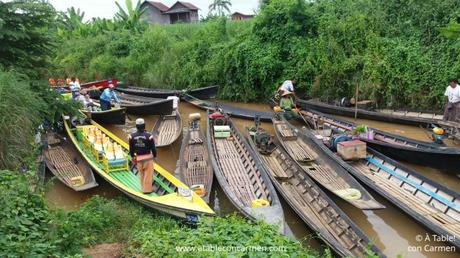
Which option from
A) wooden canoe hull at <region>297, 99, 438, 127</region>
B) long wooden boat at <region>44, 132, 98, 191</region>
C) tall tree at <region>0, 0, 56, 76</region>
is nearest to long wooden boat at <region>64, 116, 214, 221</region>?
long wooden boat at <region>44, 132, 98, 191</region>

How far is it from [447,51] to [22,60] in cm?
1327

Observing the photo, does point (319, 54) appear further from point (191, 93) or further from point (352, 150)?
point (352, 150)

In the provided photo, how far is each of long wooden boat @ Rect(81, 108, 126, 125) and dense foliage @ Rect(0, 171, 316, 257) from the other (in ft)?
26.7

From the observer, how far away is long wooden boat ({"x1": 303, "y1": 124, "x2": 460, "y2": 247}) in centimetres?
673

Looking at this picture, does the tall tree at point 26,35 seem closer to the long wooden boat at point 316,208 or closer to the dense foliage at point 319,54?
the dense foliage at point 319,54

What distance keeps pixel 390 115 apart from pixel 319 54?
4.63m

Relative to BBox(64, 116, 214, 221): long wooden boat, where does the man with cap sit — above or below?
above

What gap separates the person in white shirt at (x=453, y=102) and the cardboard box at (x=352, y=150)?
3767 mm

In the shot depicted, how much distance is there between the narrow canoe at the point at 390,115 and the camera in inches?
500

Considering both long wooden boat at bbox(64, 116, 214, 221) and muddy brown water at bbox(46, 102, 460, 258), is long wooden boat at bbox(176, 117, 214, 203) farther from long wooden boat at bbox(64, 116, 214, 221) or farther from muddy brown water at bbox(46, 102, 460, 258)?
long wooden boat at bbox(64, 116, 214, 221)

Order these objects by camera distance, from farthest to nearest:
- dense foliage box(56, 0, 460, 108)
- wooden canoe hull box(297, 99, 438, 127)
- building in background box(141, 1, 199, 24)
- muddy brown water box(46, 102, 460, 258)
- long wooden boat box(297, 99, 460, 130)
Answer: building in background box(141, 1, 199, 24) < dense foliage box(56, 0, 460, 108) < wooden canoe hull box(297, 99, 438, 127) < long wooden boat box(297, 99, 460, 130) < muddy brown water box(46, 102, 460, 258)

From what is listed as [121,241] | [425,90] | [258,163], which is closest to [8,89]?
[121,241]

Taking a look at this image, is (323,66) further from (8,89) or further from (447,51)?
A: (8,89)

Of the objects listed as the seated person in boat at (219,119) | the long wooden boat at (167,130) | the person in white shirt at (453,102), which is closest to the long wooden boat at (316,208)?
the seated person in boat at (219,119)
